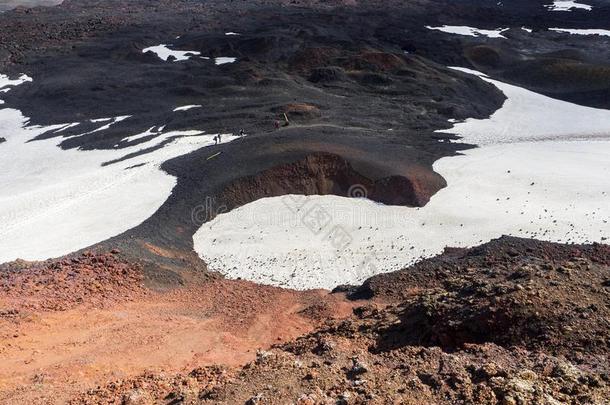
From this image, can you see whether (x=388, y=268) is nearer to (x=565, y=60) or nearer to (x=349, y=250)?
(x=349, y=250)

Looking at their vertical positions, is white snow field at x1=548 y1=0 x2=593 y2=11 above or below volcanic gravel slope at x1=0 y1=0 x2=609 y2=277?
above

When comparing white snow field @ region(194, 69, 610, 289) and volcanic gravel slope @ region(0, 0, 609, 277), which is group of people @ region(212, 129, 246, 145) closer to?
volcanic gravel slope @ region(0, 0, 609, 277)

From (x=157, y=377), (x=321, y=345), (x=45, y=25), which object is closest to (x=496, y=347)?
(x=321, y=345)

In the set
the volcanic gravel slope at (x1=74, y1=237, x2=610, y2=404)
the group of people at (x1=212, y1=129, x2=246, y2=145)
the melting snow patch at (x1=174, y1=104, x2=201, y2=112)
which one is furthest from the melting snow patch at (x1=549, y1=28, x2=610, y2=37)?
the volcanic gravel slope at (x1=74, y1=237, x2=610, y2=404)

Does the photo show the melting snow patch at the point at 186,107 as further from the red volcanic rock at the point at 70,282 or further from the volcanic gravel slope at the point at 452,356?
the volcanic gravel slope at the point at 452,356

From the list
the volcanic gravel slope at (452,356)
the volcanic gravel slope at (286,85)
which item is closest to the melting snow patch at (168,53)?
the volcanic gravel slope at (286,85)

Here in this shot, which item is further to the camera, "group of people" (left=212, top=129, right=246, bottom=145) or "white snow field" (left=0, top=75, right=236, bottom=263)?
"group of people" (left=212, top=129, right=246, bottom=145)

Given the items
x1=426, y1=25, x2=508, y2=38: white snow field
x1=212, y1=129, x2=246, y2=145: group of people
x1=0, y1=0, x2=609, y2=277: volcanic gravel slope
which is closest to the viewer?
x1=0, y1=0, x2=609, y2=277: volcanic gravel slope
